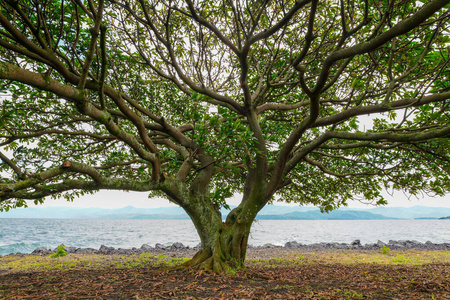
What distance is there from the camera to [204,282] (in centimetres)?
564

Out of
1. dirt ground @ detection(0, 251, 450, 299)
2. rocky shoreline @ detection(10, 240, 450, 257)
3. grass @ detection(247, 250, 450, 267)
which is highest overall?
dirt ground @ detection(0, 251, 450, 299)

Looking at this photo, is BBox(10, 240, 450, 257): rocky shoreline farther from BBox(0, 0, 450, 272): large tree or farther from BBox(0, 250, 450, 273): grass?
BBox(0, 0, 450, 272): large tree

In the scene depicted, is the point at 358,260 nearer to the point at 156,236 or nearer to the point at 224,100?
the point at 224,100

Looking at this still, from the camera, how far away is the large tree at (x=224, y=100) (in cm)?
446

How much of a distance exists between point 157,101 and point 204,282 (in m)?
5.99

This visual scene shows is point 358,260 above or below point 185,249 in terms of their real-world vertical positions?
above

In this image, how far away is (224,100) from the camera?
697cm

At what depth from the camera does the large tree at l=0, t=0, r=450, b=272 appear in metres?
4.46

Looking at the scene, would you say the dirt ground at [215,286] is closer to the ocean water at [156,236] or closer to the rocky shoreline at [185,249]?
the ocean water at [156,236]

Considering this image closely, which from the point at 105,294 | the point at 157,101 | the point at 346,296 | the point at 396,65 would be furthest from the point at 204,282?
the point at 396,65

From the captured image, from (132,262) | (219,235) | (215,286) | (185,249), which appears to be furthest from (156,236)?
(215,286)

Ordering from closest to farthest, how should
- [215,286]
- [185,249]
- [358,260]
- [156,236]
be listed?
[215,286], [358,260], [185,249], [156,236]

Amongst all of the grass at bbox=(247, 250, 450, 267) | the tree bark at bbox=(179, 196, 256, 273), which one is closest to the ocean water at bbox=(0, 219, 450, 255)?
the tree bark at bbox=(179, 196, 256, 273)

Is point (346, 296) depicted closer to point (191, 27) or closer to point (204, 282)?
point (204, 282)
